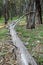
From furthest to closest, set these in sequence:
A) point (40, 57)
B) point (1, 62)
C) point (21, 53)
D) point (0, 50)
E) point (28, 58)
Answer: point (0, 50) → point (40, 57) → point (1, 62) → point (21, 53) → point (28, 58)

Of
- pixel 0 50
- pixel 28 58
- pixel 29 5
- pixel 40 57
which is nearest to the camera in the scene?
pixel 28 58

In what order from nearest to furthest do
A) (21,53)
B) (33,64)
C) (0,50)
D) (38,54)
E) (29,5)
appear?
(33,64), (21,53), (38,54), (0,50), (29,5)

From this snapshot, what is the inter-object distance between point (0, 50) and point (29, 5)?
8.31 m

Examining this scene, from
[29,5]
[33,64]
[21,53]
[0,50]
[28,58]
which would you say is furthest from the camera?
[29,5]

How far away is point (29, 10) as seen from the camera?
16.5m

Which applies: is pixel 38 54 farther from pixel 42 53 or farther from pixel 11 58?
pixel 11 58

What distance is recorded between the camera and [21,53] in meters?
6.43

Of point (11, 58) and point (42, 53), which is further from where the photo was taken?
point (42, 53)

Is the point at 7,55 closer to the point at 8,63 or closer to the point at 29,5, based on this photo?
the point at 8,63

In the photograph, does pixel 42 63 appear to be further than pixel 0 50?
No

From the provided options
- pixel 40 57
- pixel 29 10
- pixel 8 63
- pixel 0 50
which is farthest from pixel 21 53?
pixel 29 10

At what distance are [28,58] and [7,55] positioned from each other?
6.85 ft

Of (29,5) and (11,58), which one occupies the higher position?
(29,5)

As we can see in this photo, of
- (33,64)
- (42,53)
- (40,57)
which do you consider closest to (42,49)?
(42,53)
